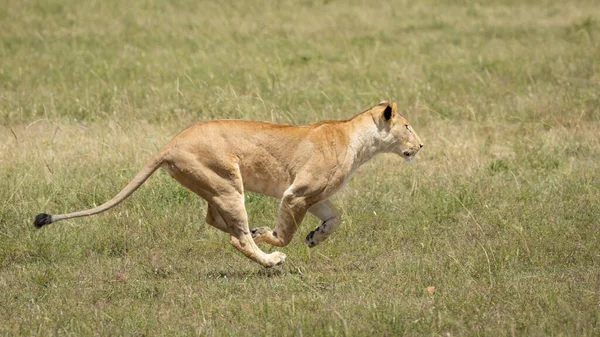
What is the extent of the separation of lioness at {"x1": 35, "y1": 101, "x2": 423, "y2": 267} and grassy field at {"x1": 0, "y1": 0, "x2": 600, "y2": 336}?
0.29 m

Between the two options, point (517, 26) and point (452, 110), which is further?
point (517, 26)

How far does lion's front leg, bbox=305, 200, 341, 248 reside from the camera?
734 cm

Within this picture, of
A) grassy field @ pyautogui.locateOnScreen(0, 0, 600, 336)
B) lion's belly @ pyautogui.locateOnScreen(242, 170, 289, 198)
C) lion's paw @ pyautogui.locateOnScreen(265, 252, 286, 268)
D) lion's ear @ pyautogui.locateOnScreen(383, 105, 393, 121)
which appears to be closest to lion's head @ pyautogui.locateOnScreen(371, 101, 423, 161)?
lion's ear @ pyautogui.locateOnScreen(383, 105, 393, 121)

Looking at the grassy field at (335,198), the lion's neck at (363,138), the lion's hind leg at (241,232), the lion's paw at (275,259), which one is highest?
the lion's neck at (363,138)

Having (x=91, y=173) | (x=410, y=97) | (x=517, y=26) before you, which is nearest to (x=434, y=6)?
(x=517, y=26)

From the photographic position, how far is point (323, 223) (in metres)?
7.36

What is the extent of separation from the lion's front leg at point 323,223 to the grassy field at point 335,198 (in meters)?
0.15

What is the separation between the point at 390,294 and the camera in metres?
6.45

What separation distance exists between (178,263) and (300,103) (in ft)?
15.7

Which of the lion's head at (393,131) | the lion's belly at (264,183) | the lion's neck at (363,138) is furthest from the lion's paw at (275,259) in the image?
the lion's head at (393,131)

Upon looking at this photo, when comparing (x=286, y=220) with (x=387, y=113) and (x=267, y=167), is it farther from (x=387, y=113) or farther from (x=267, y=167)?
(x=387, y=113)

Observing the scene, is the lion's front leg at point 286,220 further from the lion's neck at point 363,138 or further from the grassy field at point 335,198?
the lion's neck at point 363,138

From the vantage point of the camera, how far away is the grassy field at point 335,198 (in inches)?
242

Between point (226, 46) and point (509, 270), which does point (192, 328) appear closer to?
point (509, 270)
